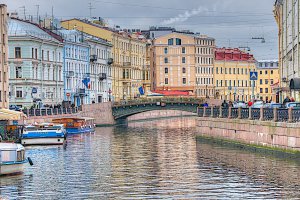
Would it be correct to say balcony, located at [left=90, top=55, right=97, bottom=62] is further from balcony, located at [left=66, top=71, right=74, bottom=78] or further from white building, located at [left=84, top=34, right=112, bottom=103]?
balcony, located at [left=66, top=71, right=74, bottom=78]

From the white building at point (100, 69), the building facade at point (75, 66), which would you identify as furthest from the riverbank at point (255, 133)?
the white building at point (100, 69)

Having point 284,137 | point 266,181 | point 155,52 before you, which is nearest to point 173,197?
point 266,181

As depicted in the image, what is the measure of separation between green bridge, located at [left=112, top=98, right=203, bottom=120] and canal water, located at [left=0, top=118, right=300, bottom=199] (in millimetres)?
54630

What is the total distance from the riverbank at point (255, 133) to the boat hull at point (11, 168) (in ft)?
44.2

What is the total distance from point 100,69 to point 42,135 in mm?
77935

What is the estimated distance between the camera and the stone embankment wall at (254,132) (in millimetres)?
49438

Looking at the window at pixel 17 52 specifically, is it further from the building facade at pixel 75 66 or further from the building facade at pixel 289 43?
the building facade at pixel 289 43

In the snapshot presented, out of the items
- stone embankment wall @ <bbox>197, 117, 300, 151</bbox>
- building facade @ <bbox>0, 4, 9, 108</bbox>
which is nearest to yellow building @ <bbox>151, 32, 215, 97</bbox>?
building facade @ <bbox>0, 4, 9, 108</bbox>

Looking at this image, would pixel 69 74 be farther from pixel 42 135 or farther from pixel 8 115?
pixel 8 115

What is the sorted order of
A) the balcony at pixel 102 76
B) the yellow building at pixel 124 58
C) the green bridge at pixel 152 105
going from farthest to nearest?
the yellow building at pixel 124 58 → the balcony at pixel 102 76 → the green bridge at pixel 152 105

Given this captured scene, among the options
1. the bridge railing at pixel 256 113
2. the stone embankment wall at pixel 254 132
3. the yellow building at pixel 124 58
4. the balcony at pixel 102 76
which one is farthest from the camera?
the yellow building at pixel 124 58

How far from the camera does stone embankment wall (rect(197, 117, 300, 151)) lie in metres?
49.4

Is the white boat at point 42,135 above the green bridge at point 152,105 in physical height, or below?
below

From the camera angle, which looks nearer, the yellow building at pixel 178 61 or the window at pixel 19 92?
the window at pixel 19 92
